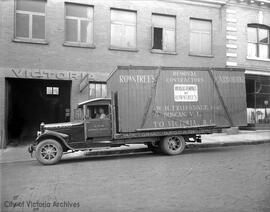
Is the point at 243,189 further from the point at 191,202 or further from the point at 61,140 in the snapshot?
the point at 61,140

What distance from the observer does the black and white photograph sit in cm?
620

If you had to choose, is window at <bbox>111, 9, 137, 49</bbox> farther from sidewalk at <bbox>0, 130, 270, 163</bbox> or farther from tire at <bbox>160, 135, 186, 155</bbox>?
tire at <bbox>160, 135, 186, 155</bbox>

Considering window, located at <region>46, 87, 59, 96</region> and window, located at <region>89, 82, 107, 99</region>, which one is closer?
window, located at <region>89, 82, 107, 99</region>

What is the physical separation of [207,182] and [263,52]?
15.0 m

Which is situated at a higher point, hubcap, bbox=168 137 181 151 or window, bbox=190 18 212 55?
window, bbox=190 18 212 55

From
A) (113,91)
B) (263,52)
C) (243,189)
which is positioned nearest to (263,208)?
(243,189)

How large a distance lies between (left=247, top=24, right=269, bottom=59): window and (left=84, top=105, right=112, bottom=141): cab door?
38.8 feet

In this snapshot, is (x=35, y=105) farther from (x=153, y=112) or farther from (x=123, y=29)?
(x=153, y=112)

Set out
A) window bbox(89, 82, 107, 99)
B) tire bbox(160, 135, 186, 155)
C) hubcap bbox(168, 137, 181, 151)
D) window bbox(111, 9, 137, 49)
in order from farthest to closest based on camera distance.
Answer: window bbox(111, 9, 137, 49)
window bbox(89, 82, 107, 99)
hubcap bbox(168, 137, 181, 151)
tire bbox(160, 135, 186, 155)

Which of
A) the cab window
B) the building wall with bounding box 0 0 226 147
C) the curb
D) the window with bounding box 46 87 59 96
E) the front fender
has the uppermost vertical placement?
the building wall with bounding box 0 0 226 147

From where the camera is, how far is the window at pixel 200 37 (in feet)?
57.6

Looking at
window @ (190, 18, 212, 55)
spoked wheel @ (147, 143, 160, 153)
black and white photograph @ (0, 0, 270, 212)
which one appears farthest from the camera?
window @ (190, 18, 212, 55)

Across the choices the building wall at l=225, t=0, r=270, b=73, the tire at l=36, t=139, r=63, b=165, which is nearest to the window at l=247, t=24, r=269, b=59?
the building wall at l=225, t=0, r=270, b=73

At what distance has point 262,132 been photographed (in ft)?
59.5
